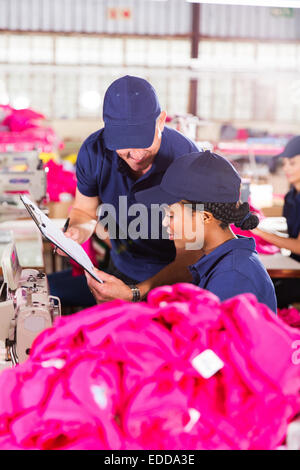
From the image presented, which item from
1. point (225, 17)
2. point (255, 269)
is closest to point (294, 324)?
point (255, 269)

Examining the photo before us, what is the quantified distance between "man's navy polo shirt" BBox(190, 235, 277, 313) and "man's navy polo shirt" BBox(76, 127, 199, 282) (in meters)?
0.58

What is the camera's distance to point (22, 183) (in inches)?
111

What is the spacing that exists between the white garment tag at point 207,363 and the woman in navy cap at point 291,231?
2085 millimetres

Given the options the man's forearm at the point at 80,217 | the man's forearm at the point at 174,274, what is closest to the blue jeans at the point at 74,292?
the man's forearm at the point at 80,217

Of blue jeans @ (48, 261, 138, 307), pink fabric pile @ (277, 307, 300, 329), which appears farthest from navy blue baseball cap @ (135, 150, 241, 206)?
pink fabric pile @ (277, 307, 300, 329)

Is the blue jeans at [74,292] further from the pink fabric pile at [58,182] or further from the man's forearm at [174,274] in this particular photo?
the pink fabric pile at [58,182]

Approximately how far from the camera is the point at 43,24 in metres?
11.1

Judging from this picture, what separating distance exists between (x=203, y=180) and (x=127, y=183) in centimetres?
70

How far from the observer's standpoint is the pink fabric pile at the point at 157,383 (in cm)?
81

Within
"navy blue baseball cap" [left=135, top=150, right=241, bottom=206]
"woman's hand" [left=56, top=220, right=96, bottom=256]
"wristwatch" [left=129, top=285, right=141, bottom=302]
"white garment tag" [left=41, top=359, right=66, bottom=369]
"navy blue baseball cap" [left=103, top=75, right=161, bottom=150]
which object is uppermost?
"navy blue baseball cap" [left=103, top=75, right=161, bottom=150]

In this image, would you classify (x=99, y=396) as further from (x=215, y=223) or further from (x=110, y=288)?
(x=110, y=288)

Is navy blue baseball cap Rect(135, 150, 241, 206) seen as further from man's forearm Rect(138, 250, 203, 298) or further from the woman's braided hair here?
man's forearm Rect(138, 250, 203, 298)

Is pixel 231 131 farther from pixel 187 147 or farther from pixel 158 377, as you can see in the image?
pixel 158 377

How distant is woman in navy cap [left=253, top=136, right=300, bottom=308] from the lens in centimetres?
284
